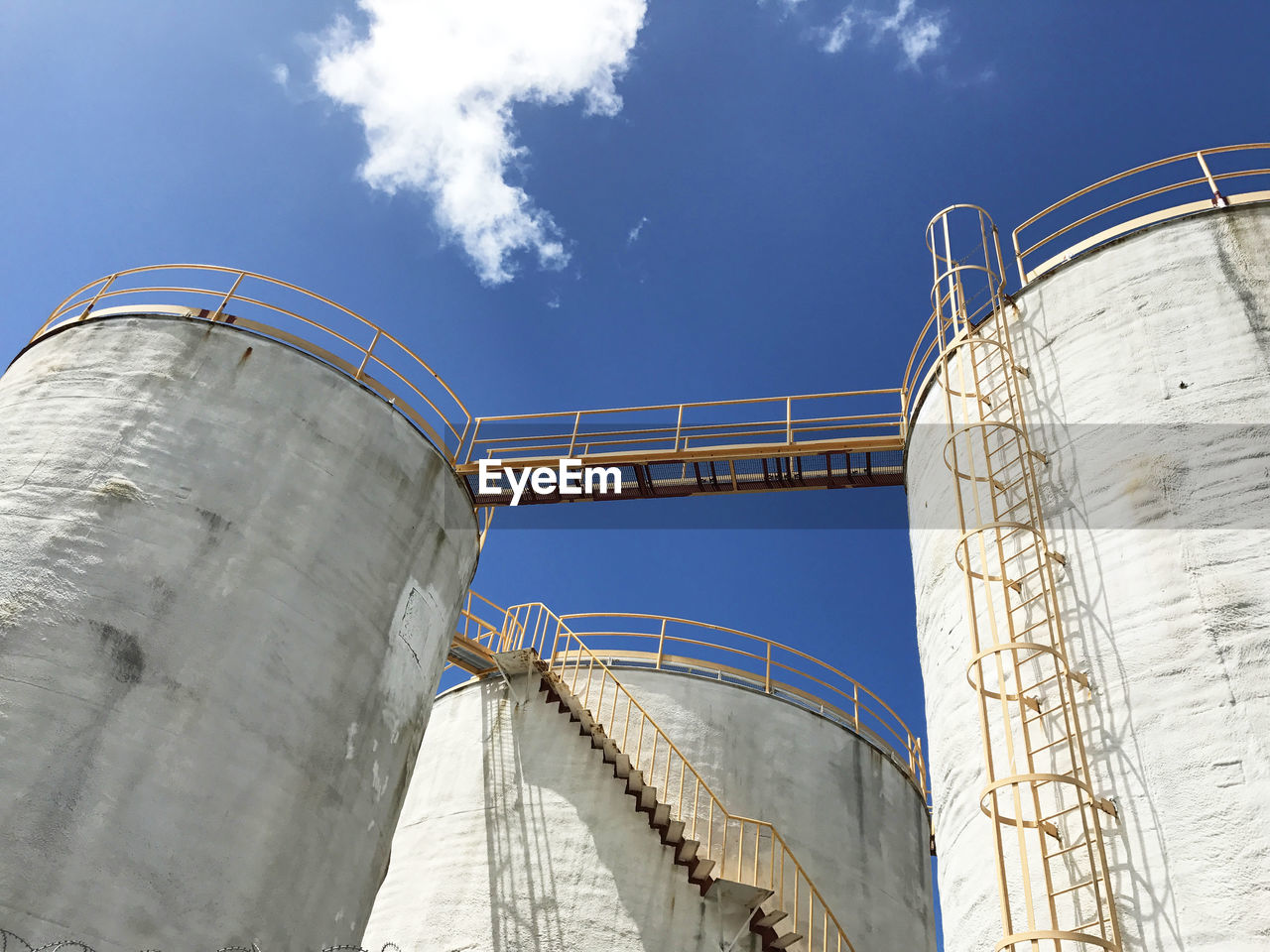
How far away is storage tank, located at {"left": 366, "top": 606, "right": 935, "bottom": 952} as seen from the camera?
1540 centimetres

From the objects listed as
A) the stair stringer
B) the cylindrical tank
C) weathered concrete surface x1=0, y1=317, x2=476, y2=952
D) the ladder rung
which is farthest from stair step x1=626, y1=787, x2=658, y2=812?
the ladder rung

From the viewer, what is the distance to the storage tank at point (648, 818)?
50.5 ft

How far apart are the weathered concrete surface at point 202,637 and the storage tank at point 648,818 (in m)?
3.38

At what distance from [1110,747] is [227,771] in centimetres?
808

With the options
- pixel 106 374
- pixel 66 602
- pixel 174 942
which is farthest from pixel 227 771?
pixel 106 374

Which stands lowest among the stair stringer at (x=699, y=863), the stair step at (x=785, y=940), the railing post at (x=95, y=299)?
the stair step at (x=785, y=940)

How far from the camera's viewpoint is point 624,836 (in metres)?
15.9

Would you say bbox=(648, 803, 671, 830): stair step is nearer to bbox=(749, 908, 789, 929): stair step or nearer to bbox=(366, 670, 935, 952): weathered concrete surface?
bbox=(366, 670, 935, 952): weathered concrete surface

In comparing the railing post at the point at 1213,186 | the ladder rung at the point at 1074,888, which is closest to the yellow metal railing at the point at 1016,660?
the ladder rung at the point at 1074,888

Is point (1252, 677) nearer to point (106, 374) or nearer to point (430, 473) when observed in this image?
point (430, 473)

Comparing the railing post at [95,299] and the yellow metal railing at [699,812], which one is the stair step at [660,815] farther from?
the railing post at [95,299]

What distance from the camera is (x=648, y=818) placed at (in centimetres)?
1602

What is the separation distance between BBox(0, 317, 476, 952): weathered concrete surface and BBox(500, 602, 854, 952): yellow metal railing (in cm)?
394

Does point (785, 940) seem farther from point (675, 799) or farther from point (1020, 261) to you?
point (1020, 261)
